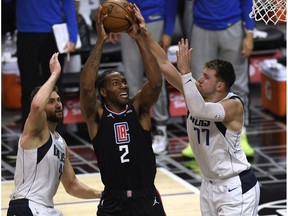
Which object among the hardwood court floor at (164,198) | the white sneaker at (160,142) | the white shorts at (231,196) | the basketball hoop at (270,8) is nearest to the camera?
the white shorts at (231,196)

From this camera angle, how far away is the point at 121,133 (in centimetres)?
739

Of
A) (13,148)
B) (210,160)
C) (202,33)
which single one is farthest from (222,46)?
(210,160)

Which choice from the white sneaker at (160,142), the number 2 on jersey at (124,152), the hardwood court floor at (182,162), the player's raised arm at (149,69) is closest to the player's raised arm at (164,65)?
the player's raised arm at (149,69)

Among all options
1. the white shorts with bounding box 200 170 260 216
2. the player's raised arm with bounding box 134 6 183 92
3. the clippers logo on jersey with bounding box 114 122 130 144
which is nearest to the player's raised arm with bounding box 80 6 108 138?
the clippers logo on jersey with bounding box 114 122 130 144

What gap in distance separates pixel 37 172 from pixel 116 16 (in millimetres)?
1239

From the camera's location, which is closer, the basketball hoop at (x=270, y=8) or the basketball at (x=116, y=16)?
the basketball at (x=116, y=16)

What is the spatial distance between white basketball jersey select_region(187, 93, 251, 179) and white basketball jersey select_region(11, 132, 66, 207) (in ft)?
3.45

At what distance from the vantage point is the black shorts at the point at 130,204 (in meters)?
7.34

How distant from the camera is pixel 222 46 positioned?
1092cm

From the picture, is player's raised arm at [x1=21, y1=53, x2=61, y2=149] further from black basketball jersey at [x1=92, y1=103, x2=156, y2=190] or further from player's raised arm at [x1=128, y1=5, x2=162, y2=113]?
player's raised arm at [x1=128, y1=5, x2=162, y2=113]

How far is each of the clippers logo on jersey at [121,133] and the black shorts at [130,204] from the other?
36 cm

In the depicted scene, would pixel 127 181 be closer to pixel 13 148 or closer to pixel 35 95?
pixel 35 95

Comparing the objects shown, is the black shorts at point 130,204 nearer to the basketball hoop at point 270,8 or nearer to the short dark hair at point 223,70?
the short dark hair at point 223,70

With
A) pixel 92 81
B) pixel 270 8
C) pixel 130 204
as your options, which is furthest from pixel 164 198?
pixel 92 81
